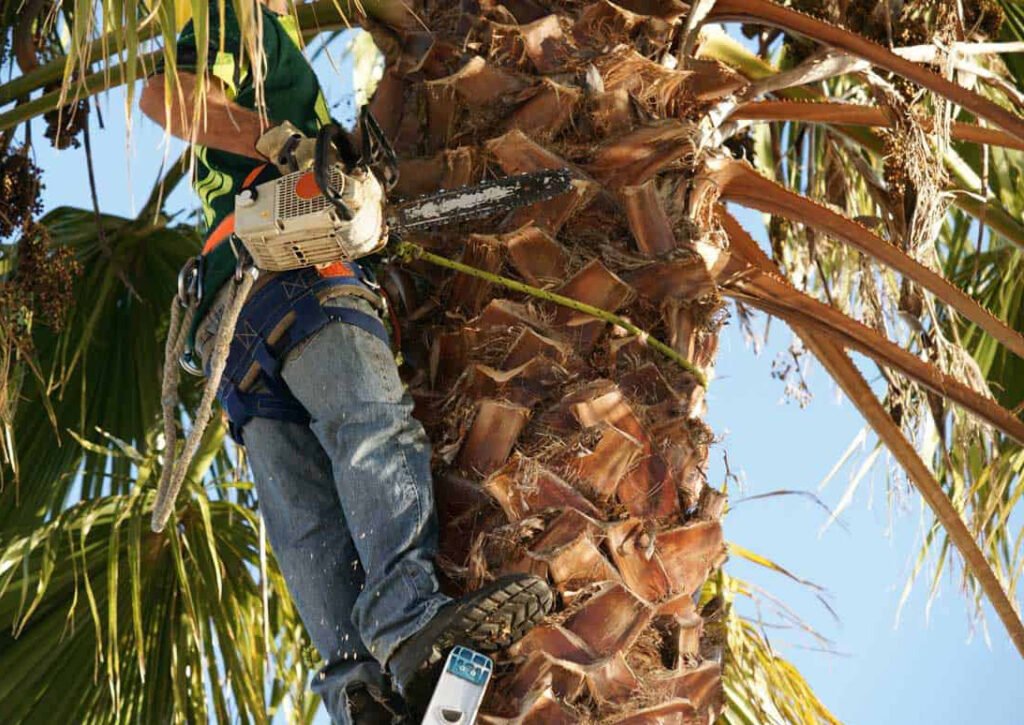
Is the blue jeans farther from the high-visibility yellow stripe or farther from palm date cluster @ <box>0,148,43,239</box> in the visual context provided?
palm date cluster @ <box>0,148,43,239</box>

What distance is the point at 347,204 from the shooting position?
10.6ft

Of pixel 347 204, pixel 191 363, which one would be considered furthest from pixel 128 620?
pixel 347 204

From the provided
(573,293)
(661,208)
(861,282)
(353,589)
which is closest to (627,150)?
(661,208)

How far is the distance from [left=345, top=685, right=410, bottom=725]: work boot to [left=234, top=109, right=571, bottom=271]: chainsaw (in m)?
0.84

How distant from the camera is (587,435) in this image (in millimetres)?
3152

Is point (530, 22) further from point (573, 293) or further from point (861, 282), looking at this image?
point (861, 282)

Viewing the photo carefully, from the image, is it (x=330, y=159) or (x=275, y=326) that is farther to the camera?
(x=275, y=326)

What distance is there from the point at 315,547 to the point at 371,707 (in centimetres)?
37

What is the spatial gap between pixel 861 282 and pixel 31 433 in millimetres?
2489

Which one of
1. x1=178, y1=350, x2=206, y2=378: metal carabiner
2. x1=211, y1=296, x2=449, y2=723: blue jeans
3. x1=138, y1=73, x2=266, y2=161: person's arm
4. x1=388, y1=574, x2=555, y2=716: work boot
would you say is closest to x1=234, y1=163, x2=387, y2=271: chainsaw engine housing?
x1=211, y1=296, x2=449, y2=723: blue jeans

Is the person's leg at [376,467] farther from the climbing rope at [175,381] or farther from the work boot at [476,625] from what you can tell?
the climbing rope at [175,381]

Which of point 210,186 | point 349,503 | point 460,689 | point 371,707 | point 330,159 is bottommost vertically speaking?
point 371,707

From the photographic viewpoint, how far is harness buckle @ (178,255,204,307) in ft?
11.9

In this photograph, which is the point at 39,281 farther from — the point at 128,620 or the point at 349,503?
the point at 349,503
